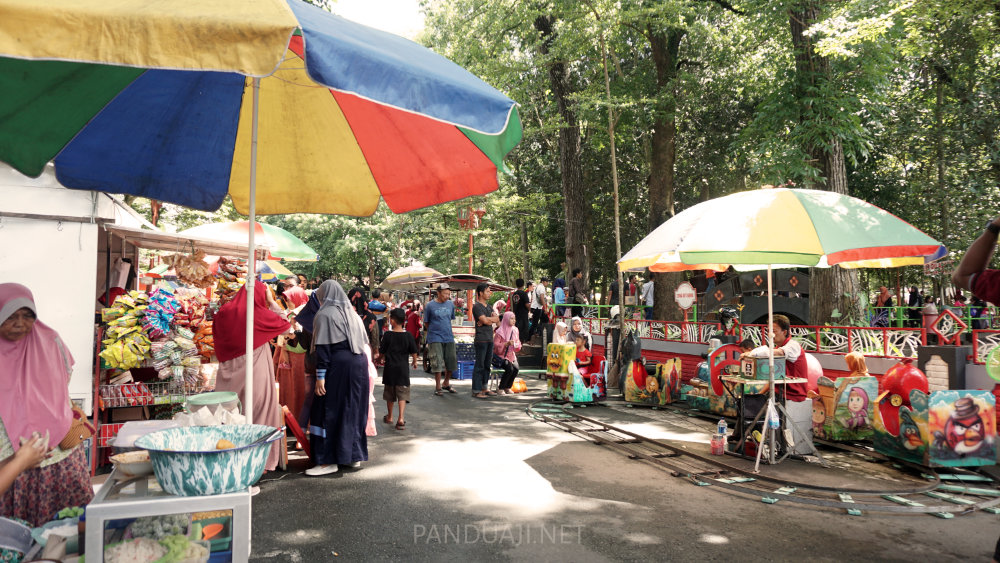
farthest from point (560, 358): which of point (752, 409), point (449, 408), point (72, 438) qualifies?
point (72, 438)

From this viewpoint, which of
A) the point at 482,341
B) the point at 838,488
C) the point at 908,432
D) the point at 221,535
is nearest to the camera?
the point at 221,535

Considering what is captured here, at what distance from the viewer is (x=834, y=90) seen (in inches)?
498

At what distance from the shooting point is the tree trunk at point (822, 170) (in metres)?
12.5

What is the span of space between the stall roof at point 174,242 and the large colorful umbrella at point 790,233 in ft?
17.9

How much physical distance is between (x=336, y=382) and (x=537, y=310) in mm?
12155

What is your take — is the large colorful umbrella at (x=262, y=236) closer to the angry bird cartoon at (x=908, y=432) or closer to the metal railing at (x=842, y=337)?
the metal railing at (x=842, y=337)

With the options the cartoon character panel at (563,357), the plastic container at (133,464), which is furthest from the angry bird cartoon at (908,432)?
the plastic container at (133,464)

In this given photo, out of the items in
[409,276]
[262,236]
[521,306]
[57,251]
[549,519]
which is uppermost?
[409,276]

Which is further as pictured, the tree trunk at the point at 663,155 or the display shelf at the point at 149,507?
the tree trunk at the point at 663,155

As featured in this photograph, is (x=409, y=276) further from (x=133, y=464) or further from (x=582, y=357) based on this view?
(x=133, y=464)

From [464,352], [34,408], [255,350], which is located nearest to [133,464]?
[34,408]

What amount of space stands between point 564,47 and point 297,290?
31.4 ft

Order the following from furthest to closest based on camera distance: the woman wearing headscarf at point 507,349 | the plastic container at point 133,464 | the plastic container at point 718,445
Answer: the woman wearing headscarf at point 507,349 → the plastic container at point 718,445 → the plastic container at point 133,464

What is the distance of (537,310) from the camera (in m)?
18.7
